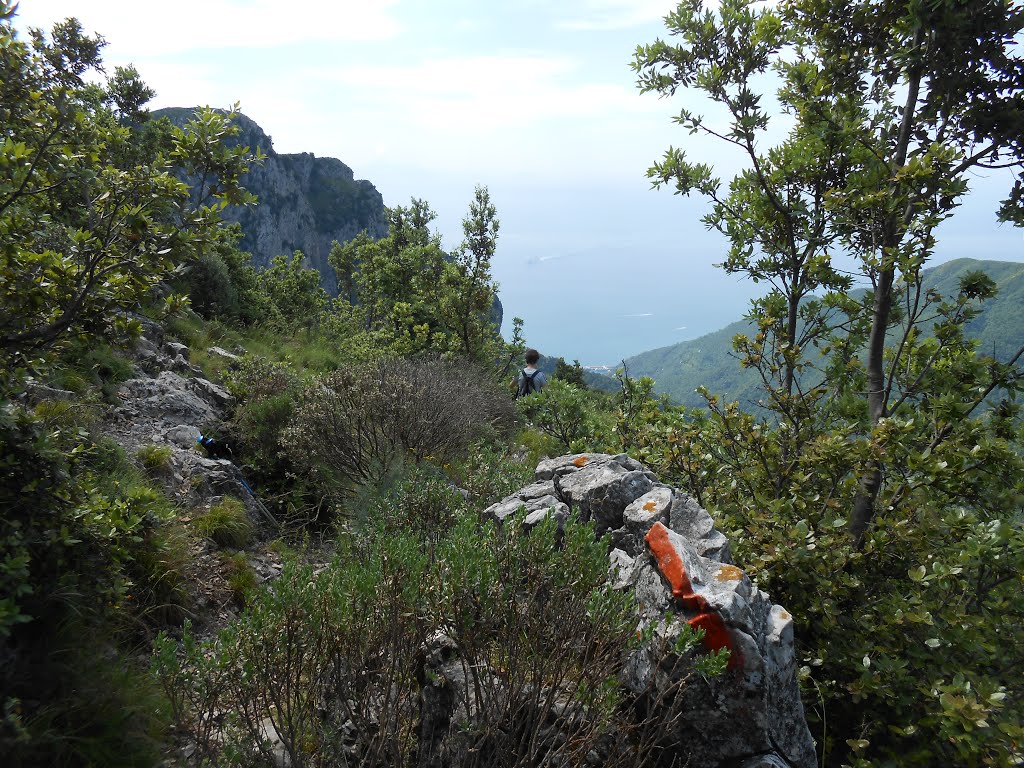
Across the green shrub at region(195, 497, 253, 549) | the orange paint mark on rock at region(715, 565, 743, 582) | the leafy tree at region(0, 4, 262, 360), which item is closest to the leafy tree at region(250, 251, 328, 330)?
the green shrub at region(195, 497, 253, 549)

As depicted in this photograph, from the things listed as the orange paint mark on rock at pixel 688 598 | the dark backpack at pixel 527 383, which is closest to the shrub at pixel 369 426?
the dark backpack at pixel 527 383

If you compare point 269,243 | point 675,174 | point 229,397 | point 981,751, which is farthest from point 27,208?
point 269,243

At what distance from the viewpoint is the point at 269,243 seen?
101 meters

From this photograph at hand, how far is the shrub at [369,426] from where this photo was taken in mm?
7941

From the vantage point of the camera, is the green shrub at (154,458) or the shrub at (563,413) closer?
the green shrub at (154,458)

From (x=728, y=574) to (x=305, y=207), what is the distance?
12530 centimetres

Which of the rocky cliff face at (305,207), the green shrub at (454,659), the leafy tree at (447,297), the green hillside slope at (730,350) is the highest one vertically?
the rocky cliff face at (305,207)

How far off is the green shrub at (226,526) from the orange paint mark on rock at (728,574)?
17.9ft

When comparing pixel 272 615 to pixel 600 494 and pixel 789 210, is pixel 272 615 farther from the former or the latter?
pixel 789 210

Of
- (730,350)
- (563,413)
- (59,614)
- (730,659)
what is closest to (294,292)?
(563,413)

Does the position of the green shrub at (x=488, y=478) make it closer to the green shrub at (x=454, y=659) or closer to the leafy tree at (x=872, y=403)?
the leafy tree at (x=872, y=403)

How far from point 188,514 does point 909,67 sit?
799cm

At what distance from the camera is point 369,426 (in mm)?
8172

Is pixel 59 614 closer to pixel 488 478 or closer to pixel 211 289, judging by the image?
pixel 488 478
